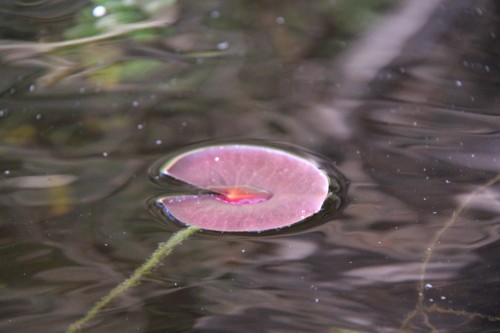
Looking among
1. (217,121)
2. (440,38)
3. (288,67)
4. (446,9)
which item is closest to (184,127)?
(217,121)

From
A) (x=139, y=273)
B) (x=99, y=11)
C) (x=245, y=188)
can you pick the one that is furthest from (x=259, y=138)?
(x=99, y=11)

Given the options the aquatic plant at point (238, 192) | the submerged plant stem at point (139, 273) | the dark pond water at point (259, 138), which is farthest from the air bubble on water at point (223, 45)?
the submerged plant stem at point (139, 273)

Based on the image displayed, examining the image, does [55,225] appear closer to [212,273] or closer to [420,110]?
[212,273]

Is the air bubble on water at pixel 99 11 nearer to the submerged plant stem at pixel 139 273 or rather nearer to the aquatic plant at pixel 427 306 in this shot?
the submerged plant stem at pixel 139 273

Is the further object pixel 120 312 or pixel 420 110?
pixel 420 110

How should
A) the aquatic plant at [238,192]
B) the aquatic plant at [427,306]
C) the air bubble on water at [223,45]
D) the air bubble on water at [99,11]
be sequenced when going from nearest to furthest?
the aquatic plant at [427,306] → the aquatic plant at [238,192] → the air bubble on water at [223,45] → the air bubble on water at [99,11]

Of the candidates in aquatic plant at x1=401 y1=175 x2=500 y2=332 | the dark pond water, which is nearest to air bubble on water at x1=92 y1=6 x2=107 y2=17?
the dark pond water
